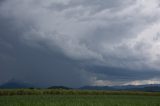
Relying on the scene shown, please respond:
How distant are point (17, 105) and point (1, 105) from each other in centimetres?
296

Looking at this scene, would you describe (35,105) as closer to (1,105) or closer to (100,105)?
(1,105)

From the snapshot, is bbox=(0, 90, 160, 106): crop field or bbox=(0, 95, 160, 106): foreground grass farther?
bbox=(0, 90, 160, 106): crop field

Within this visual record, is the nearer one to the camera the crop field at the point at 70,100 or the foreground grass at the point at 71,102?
the foreground grass at the point at 71,102

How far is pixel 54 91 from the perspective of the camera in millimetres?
113250

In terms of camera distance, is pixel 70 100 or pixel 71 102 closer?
pixel 71 102

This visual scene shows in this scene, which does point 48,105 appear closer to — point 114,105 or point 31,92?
point 114,105

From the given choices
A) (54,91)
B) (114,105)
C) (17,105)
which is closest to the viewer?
(17,105)

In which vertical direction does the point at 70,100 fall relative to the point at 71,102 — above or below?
above

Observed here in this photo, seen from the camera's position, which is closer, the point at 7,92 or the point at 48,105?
the point at 48,105

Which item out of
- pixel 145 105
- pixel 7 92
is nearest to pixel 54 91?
pixel 7 92

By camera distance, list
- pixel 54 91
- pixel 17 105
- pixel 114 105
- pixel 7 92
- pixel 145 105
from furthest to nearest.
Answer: pixel 54 91, pixel 7 92, pixel 145 105, pixel 114 105, pixel 17 105

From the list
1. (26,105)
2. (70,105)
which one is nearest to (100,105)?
(70,105)

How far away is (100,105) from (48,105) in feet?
25.6

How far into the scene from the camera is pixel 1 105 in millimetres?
43031
